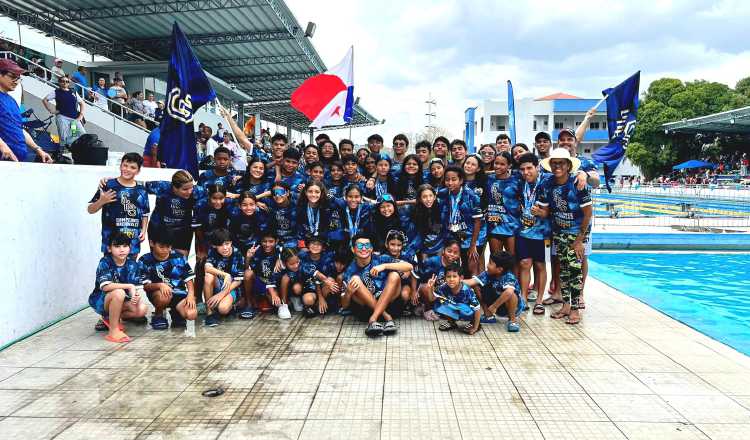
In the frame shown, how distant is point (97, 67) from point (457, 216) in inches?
797

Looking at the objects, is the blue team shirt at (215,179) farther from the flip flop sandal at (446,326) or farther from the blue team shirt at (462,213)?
the flip flop sandal at (446,326)

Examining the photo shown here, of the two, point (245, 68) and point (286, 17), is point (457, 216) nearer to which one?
point (286, 17)

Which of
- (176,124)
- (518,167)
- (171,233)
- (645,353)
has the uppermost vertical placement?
(176,124)

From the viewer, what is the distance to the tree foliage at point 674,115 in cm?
3944

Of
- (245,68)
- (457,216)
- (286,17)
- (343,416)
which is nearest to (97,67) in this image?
(245,68)

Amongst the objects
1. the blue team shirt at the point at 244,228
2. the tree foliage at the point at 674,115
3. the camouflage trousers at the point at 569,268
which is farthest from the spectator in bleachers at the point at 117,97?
the tree foliage at the point at 674,115

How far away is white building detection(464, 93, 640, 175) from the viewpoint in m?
49.7

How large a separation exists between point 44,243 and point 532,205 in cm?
533

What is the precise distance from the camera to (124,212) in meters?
5.20

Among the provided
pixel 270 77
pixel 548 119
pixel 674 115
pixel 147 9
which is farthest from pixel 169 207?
pixel 548 119

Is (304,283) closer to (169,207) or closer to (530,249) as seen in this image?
(169,207)

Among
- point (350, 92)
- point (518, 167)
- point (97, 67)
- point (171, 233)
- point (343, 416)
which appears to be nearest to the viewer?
point (343, 416)

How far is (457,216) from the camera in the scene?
18.7 feet

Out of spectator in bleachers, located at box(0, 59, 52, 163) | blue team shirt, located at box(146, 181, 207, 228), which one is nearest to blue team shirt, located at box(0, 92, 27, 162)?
spectator in bleachers, located at box(0, 59, 52, 163)
